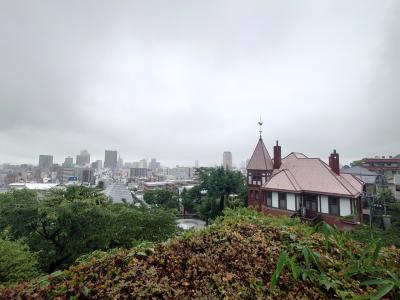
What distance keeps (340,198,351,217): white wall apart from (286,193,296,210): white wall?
304 centimetres

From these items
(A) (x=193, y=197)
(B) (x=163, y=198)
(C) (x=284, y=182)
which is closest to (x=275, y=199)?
(C) (x=284, y=182)

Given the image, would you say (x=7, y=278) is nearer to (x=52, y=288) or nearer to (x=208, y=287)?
(x=52, y=288)

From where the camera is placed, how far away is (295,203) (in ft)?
54.5

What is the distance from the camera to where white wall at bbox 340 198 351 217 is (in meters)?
14.7

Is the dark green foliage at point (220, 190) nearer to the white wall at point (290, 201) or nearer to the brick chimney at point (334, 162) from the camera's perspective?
the white wall at point (290, 201)

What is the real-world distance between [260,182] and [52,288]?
790 inches

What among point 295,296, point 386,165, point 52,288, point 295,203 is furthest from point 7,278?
point 386,165

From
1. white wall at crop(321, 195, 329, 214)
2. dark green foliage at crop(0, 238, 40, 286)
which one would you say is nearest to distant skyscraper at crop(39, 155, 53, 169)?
dark green foliage at crop(0, 238, 40, 286)

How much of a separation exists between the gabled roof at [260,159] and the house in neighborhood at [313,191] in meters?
0.83

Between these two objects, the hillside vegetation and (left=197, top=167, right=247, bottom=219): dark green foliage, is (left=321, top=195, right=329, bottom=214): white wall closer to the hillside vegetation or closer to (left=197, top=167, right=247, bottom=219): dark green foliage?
(left=197, top=167, right=247, bottom=219): dark green foliage

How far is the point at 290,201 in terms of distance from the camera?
55.7 feet

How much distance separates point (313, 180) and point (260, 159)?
220 inches

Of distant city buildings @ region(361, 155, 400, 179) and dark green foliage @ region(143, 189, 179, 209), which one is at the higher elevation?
distant city buildings @ region(361, 155, 400, 179)

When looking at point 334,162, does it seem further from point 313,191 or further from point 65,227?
point 65,227
